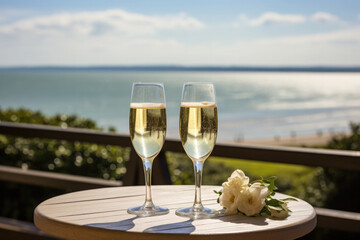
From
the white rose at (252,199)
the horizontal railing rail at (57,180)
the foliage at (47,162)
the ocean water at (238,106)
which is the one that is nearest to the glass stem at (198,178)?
the white rose at (252,199)

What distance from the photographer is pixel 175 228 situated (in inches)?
50.3

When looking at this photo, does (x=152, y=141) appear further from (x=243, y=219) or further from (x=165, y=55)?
(x=165, y=55)

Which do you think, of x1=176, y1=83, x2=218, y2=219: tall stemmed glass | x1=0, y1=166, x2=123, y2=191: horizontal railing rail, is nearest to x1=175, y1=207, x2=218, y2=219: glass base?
x1=176, y1=83, x2=218, y2=219: tall stemmed glass

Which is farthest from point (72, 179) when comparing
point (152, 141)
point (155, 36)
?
point (155, 36)

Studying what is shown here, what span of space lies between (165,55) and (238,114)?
10.6 metres

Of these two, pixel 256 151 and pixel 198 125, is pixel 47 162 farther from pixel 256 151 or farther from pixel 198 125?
pixel 198 125

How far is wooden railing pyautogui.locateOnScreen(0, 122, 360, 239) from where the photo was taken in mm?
2588

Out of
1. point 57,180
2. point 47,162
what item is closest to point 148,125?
point 57,180

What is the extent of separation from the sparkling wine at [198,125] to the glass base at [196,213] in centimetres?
17

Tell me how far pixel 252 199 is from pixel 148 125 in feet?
1.09

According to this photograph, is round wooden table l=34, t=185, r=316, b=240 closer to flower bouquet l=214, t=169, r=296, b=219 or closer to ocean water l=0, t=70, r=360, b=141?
flower bouquet l=214, t=169, r=296, b=219

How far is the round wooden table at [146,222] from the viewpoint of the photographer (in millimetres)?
1236

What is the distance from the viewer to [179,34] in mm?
50344

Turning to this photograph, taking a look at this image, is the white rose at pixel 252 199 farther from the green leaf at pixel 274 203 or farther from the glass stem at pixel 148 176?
the glass stem at pixel 148 176
